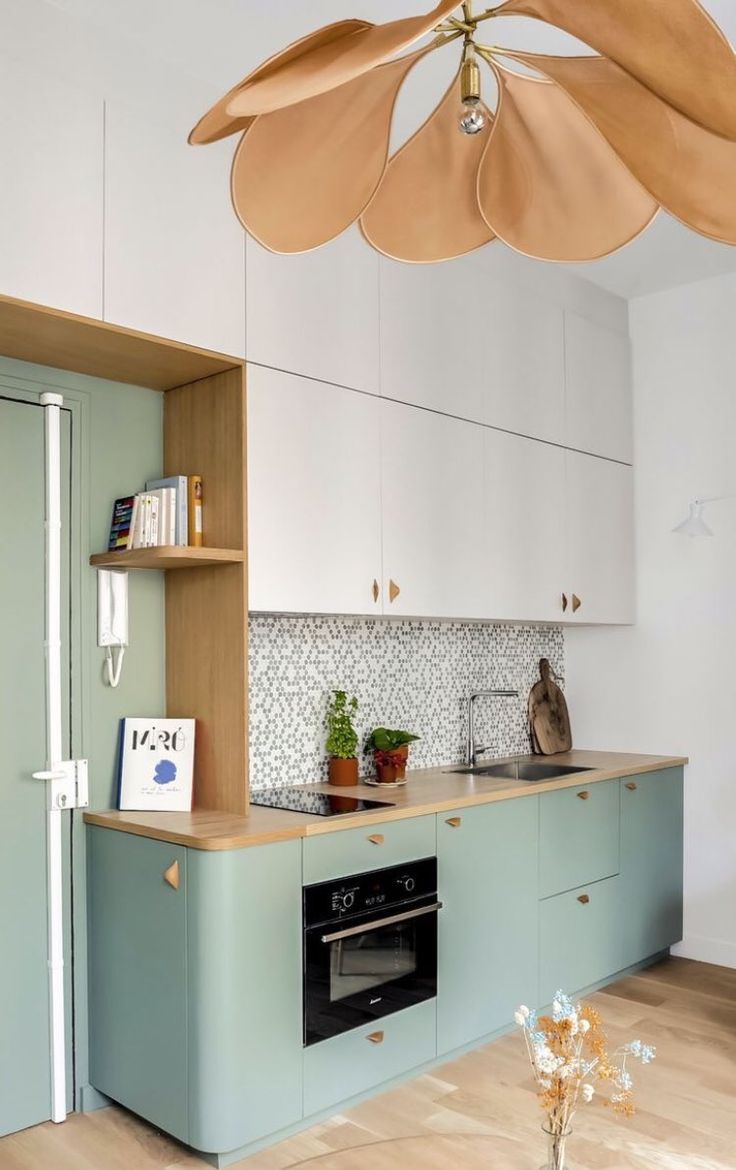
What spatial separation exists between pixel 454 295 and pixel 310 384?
0.86 m

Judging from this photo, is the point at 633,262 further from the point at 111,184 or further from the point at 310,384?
the point at 111,184

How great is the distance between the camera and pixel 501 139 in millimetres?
1542

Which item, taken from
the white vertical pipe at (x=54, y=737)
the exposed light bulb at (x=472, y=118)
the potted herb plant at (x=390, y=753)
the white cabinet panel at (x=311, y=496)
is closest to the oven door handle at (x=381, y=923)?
the potted herb plant at (x=390, y=753)

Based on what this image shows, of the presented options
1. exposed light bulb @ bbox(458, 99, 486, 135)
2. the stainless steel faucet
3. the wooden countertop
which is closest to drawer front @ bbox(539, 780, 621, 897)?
the wooden countertop

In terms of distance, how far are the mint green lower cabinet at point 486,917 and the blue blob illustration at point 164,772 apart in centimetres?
83

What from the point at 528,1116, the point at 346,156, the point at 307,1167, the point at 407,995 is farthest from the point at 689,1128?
the point at 346,156

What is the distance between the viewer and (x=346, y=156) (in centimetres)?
147

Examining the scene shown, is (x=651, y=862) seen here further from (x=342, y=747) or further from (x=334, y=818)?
(x=334, y=818)

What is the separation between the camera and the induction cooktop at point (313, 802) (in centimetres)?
291

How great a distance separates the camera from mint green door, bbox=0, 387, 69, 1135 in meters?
2.71

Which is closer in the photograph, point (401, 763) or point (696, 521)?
point (401, 763)

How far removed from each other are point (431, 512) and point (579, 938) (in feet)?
5.43

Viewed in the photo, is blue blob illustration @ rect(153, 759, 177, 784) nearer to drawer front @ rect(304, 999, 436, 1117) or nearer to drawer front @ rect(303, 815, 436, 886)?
drawer front @ rect(303, 815, 436, 886)

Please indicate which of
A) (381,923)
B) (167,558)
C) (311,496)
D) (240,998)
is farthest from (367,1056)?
(311,496)
